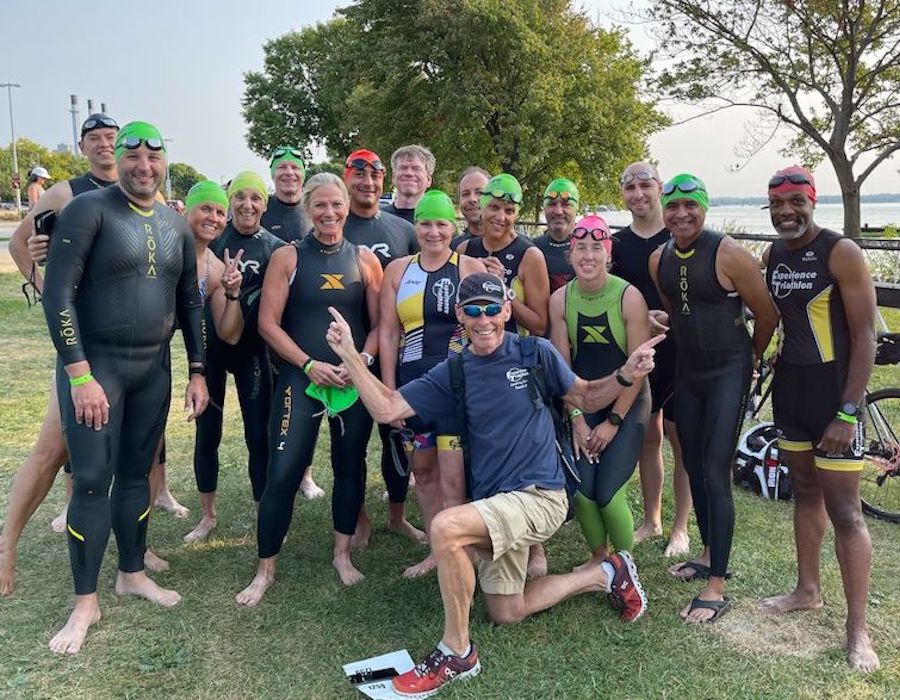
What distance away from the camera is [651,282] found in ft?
15.0

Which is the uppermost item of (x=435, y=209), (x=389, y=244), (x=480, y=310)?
(x=435, y=209)

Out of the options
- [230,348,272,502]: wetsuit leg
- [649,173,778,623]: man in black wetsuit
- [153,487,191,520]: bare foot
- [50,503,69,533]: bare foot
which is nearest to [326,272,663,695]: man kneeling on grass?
[649,173,778,623]: man in black wetsuit

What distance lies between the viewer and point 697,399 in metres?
4.05

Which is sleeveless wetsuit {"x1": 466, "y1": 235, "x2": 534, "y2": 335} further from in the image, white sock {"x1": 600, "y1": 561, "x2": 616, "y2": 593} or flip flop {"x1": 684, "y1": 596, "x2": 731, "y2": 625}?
flip flop {"x1": 684, "y1": 596, "x2": 731, "y2": 625}

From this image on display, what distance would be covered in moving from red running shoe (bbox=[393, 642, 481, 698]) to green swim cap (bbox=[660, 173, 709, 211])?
268cm

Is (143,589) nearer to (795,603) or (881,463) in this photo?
(795,603)

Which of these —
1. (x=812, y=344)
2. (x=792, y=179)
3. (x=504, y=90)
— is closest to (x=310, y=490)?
(x=812, y=344)

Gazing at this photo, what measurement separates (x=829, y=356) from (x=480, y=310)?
1.84 meters

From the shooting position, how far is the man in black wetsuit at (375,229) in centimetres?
466

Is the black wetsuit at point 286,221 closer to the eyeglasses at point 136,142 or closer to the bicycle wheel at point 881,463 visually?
the eyeglasses at point 136,142

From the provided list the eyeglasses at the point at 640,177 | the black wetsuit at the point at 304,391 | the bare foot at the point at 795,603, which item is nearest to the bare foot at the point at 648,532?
the bare foot at the point at 795,603

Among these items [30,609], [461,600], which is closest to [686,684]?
[461,600]

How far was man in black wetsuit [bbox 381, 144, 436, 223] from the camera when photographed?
17.1ft

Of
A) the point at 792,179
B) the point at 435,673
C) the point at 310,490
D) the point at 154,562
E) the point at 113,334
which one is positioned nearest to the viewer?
the point at 435,673
